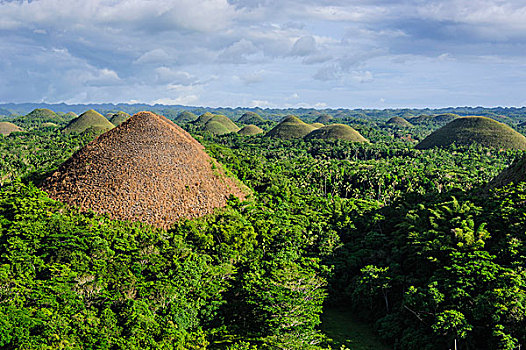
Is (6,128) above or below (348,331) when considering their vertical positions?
above

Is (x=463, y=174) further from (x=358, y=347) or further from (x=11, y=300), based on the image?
(x=11, y=300)

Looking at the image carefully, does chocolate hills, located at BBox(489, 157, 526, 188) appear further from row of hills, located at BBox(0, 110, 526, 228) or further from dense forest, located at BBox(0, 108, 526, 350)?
dense forest, located at BBox(0, 108, 526, 350)

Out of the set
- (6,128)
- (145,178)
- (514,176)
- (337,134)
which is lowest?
(145,178)

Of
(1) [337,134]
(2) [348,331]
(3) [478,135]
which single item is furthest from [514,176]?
(1) [337,134]

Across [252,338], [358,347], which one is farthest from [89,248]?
[358,347]

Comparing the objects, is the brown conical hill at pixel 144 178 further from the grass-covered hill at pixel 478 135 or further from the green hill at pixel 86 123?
the green hill at pixel 86 123

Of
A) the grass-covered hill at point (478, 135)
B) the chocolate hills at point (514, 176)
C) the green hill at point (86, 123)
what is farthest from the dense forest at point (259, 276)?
the green hill at point (86, 123)

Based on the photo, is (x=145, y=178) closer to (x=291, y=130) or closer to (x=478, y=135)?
(x=478, y=135)
